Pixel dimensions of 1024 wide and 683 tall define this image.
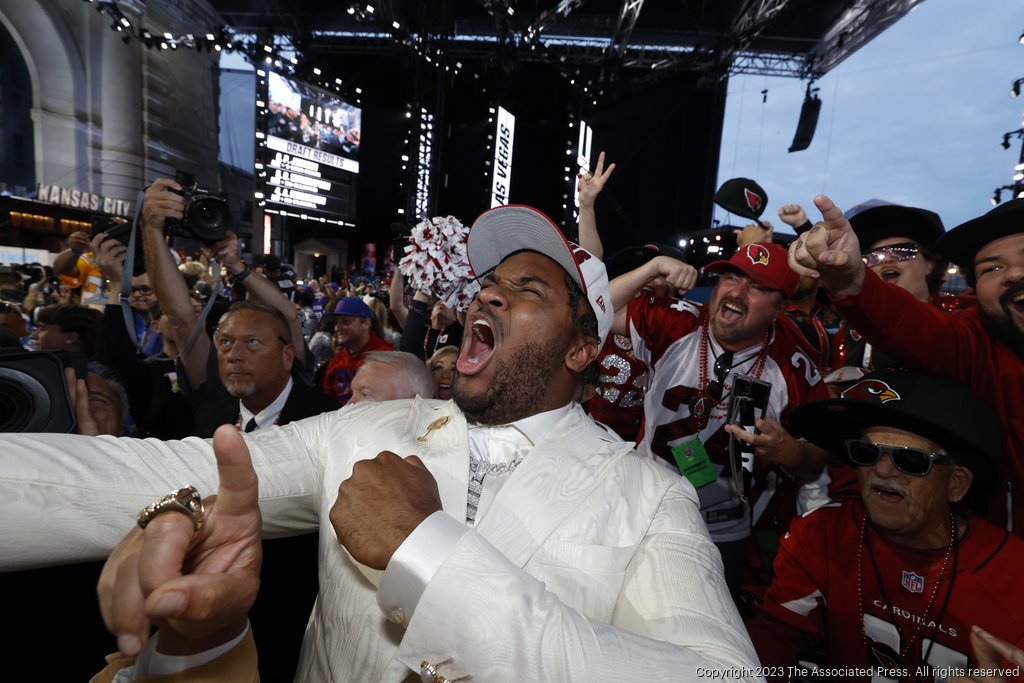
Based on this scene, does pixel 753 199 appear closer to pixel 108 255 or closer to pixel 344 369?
pixel 344 369

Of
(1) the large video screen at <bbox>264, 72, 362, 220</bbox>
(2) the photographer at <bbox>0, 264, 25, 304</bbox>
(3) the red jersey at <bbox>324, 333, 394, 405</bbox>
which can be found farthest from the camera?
(1) the large video screen at <bbox>264, 72, 362, 220</bbox>

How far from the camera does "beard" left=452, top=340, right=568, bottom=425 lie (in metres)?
1.55

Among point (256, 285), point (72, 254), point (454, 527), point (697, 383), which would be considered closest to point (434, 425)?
point (454, 527)

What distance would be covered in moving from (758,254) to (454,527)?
7.84 ft

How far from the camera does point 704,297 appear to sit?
15.8 ft

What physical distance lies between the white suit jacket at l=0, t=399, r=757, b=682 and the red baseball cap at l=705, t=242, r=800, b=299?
159 cm

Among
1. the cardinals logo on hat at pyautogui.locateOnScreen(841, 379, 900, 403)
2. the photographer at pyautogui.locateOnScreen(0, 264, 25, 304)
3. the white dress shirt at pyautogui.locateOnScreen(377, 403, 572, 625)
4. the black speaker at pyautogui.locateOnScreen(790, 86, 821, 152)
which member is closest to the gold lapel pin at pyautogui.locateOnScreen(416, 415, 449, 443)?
the white dress shirt at pyautogui.locateOnScreen(377, 403, 572, 625)

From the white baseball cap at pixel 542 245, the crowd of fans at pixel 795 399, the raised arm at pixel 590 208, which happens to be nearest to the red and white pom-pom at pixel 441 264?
the crowd of fans at pixel 795 399

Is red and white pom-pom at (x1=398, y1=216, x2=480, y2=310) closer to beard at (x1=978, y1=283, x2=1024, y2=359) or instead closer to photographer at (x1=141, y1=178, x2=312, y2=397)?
photographer at (x1=141, y1=178, x2=312, y2=397)

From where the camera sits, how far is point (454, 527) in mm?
945

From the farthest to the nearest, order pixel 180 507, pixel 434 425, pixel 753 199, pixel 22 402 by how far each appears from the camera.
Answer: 1. pixel 753 199
2. pixel 434 425
3. pixel 22 402
4. pixel 180 507

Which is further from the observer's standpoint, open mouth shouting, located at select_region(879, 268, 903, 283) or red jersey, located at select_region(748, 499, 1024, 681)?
open mouth shouting, located at select_region(879, 268, 903, 283)

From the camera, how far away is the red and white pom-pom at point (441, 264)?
3.12 metres

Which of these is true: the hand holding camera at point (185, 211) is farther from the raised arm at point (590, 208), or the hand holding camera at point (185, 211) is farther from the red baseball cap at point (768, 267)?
the red baseball cap at point (768, 267)
